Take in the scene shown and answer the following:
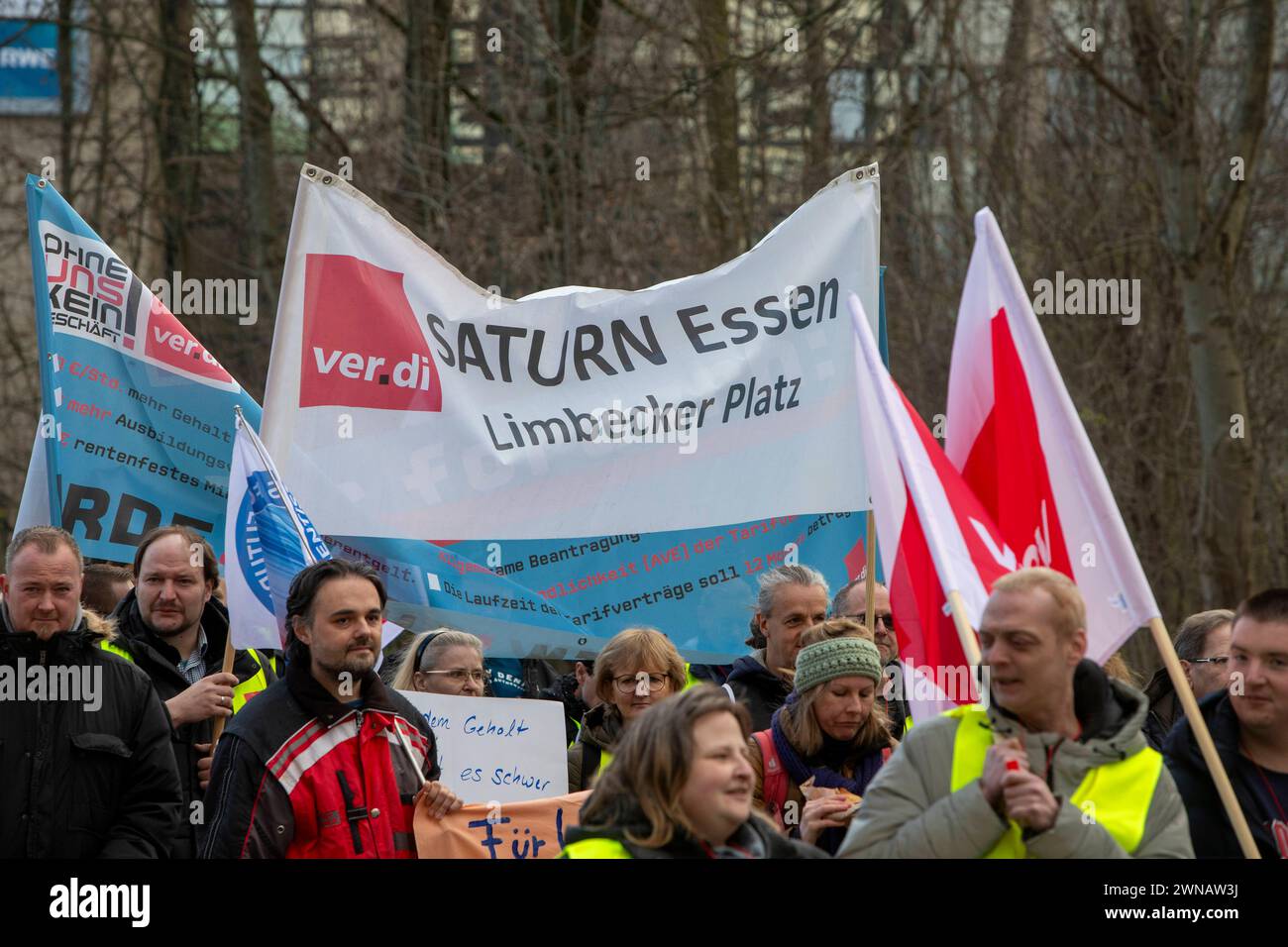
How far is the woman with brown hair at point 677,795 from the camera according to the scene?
13.5 feet

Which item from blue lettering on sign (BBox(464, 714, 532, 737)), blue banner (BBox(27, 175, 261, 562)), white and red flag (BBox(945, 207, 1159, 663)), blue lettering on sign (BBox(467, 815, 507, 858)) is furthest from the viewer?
blue banner (BBox(27, 175, 261, 562))

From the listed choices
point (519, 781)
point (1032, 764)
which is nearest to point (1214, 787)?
point (1032, 764)

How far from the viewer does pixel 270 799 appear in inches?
210

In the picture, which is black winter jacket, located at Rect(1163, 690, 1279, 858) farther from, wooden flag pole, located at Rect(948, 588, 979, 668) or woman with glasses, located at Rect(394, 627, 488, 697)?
woman with glasses, located at Rect(394, 627, 488, 697)

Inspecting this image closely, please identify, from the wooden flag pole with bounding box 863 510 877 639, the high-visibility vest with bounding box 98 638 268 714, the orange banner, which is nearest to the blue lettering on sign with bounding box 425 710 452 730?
the high-visibility vest with bounding box 98 638 268 714

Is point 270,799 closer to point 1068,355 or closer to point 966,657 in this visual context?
point 966,657

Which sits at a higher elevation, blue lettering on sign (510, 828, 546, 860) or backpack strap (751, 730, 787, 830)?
backpack strap (751, 730, 787, 830)

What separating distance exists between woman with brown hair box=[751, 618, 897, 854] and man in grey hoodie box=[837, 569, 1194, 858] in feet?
4.70

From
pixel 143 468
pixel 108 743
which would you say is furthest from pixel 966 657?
pixel 143 468

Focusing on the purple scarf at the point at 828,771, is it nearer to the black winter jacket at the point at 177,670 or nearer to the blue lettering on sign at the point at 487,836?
the blue lettering on sign at the point at 487,836

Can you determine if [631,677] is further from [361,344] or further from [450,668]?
[361,344]

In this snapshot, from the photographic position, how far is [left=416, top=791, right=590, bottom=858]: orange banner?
561 cm

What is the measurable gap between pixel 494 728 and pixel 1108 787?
9.41 ft
